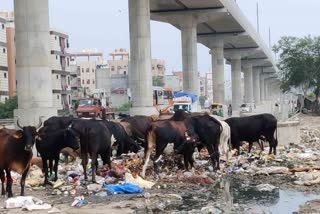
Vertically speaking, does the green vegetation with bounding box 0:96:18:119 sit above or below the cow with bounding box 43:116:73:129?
below

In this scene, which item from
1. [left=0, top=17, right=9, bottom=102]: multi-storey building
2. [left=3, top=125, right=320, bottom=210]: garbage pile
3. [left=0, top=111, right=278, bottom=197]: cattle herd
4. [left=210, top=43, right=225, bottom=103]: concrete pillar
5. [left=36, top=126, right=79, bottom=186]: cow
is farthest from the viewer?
[left=0, top=17, right=9, bottom=102]: multi-storey building

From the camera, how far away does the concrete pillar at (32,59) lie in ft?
66.7

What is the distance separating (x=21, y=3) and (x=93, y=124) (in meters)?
8.44

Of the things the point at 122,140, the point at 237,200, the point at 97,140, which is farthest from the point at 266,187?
the point at 122,140

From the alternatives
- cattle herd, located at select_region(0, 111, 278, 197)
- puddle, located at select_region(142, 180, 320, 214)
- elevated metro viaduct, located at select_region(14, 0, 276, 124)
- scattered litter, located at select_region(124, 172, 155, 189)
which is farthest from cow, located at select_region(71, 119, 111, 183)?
elevated metro viaduct, located at select_region(14, 0, 276, 124)

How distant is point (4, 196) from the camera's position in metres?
12.0

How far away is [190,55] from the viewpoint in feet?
155

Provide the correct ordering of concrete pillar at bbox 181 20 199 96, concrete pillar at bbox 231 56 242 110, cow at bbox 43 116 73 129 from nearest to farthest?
cow at bbox 43 116 73 129
concrete pillar at bbox 181 20 199 96
concrete pillar at bbox 231 56 242 110

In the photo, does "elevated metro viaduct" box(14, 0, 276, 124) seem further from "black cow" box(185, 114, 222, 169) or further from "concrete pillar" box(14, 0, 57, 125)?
"black cow" box(185, 114, 222, 169)

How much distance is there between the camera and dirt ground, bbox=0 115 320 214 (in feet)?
34.9

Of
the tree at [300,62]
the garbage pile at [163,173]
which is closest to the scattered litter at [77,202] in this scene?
the garbage pile at [163,173]

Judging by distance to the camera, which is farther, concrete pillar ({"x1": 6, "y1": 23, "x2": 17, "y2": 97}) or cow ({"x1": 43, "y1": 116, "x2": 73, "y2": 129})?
concrete pillar ({"x1": 6, "y1": 23, "x2": 17, "y2": 97})

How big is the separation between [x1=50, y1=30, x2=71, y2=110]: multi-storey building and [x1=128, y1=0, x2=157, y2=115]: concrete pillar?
1808 inches

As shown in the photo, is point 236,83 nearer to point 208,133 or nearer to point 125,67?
point 208,133
